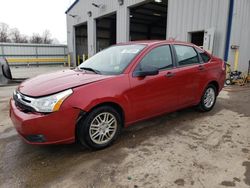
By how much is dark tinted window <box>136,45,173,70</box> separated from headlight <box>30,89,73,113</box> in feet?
4.06

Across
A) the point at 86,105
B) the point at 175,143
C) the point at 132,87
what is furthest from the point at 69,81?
the point at 175,143

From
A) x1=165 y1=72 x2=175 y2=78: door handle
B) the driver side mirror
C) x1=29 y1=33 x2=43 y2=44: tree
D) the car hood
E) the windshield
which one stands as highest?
x1=29 y1=33 x2=43 y2=44: tree

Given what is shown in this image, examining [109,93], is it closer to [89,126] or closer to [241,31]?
[89,126]

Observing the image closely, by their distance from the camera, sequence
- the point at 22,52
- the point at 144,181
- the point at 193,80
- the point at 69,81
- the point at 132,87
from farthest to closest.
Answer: the point at 22,52 < the point at 193,80 < the point at 132,87 < the point at 69,81 < the point at 144,181

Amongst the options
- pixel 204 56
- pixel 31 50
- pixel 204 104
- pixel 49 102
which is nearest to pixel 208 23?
pixel 204 56

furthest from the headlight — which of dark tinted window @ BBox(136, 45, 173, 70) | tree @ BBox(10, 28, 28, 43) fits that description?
tree @ BBox(10, 28, 28, 43)

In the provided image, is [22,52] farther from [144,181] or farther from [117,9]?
[144,181]

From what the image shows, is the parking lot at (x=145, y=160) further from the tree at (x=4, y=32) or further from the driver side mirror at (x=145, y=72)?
the tree at (x=4, y=32)

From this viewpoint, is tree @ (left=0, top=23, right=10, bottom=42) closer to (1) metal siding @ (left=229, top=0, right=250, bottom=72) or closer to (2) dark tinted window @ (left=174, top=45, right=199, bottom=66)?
(1) metal siding @ (left=229, top=0, right=250, bottom=72)

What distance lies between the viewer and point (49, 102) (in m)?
2.41

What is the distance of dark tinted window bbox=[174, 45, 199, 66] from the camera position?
376 cm

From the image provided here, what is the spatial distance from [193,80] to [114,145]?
1.98 meters

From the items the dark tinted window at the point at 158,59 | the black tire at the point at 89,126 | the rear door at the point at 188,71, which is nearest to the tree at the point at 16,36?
the rear door at the point at 188,71

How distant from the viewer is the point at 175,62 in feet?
11.9
